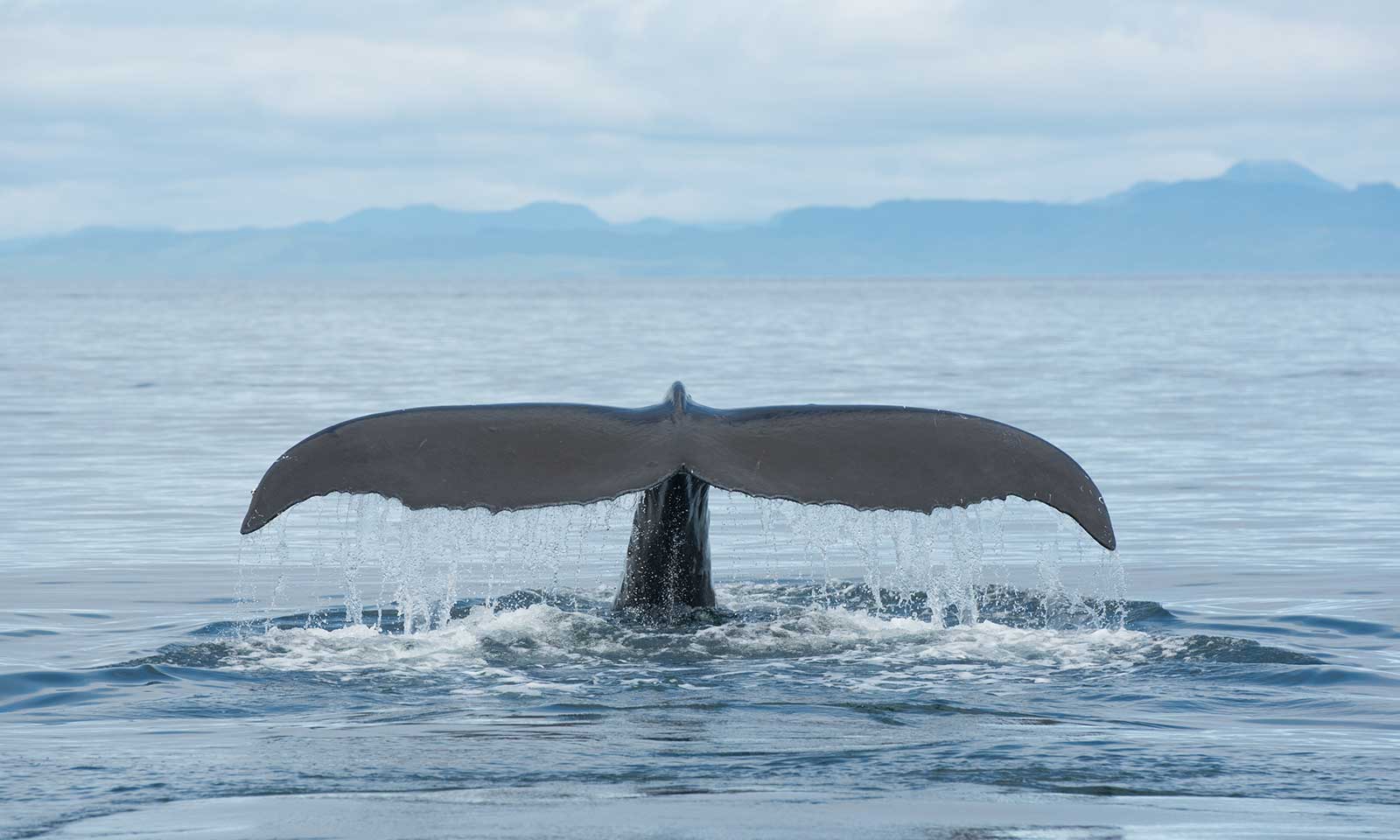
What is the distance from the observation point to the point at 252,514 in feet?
19.9

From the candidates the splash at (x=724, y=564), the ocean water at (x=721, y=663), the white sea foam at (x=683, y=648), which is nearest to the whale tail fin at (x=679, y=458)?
the ocean water at (x=721, y=663)

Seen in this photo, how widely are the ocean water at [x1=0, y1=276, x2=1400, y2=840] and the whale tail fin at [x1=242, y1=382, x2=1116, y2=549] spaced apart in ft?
0.69

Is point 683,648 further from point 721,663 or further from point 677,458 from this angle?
point 677,458

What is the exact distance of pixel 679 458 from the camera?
265 inches

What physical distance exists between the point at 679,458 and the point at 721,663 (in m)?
1.13

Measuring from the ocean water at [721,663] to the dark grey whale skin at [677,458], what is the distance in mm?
215

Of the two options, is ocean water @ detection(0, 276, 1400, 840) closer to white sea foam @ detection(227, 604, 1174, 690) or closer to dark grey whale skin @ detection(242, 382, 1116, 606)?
white sea foam @ detection(227, 604, 1174, 690)

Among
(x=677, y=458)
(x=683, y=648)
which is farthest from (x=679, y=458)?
(x=683, y=648)

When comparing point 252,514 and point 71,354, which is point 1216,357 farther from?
point 252,514

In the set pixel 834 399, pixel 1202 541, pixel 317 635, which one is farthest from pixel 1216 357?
pixel 317 635

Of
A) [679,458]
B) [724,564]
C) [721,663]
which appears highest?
[679,458]

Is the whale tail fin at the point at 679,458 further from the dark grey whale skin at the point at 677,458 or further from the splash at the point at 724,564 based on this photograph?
the splash at the point at 724,564

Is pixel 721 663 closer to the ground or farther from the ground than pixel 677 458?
closer to the ground

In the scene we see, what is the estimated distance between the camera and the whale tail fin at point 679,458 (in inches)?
253
